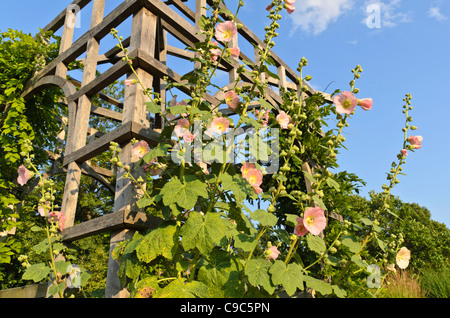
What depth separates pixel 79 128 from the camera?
3537 mm

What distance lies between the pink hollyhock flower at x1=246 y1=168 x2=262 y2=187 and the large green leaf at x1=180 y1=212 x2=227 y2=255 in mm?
285

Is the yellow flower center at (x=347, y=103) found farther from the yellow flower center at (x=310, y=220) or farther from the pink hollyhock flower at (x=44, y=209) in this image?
the pink hollyhock flower at (x=44, y=209)

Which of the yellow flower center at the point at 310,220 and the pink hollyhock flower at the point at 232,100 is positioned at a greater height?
the pink hollyhock flower at the point at 232,100

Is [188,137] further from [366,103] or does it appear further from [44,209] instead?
[44,209]

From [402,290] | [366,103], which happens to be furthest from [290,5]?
[402,290]

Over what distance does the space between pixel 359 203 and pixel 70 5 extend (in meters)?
15.0

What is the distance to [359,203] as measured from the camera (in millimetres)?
16281

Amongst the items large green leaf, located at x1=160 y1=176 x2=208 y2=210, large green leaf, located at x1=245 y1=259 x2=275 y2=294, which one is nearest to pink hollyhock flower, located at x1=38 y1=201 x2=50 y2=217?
large green leaf, located at x1=160 y1=176 x2=208 y2=210

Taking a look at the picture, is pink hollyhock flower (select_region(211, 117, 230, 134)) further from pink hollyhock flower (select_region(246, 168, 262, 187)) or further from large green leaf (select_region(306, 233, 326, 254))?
large green leaf (select_region(306, 233, 326, 254))

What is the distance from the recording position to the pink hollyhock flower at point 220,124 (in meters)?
1.97

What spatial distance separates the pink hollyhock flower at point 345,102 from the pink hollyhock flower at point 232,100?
22.9 inches

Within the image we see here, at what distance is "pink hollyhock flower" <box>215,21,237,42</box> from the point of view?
212 centimetres

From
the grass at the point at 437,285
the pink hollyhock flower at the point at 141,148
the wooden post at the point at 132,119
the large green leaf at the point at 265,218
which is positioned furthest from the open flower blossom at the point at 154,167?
the grass at the point at 437,285
